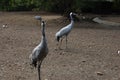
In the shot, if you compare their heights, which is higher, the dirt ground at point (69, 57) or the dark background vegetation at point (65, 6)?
the dirt ground at point (69, 57)

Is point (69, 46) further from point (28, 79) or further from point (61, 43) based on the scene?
point (28, 79)

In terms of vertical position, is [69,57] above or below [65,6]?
above

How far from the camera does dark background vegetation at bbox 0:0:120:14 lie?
74.2ft

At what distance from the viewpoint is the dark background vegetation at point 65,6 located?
22609 mm

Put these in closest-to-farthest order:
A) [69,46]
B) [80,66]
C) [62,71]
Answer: [62,71] → [80,66] → [69,46]

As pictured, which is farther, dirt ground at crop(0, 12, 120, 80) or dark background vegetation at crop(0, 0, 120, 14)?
dark background vegetation at crop(0, 0, 120, 14)

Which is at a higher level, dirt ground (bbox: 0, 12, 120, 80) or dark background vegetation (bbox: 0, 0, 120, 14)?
dirt ground (bbox: 0, 12, 120, 80)

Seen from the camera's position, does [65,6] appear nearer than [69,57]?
No

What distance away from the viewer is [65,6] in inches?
895

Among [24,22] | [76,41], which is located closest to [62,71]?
[76,41]

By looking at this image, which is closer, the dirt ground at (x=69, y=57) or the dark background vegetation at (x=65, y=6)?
the dirt ground at (x=69, y=57)

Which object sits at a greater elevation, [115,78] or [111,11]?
[115,78]

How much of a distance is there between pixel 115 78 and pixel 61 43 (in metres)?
4.86

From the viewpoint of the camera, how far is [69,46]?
13070 mm
